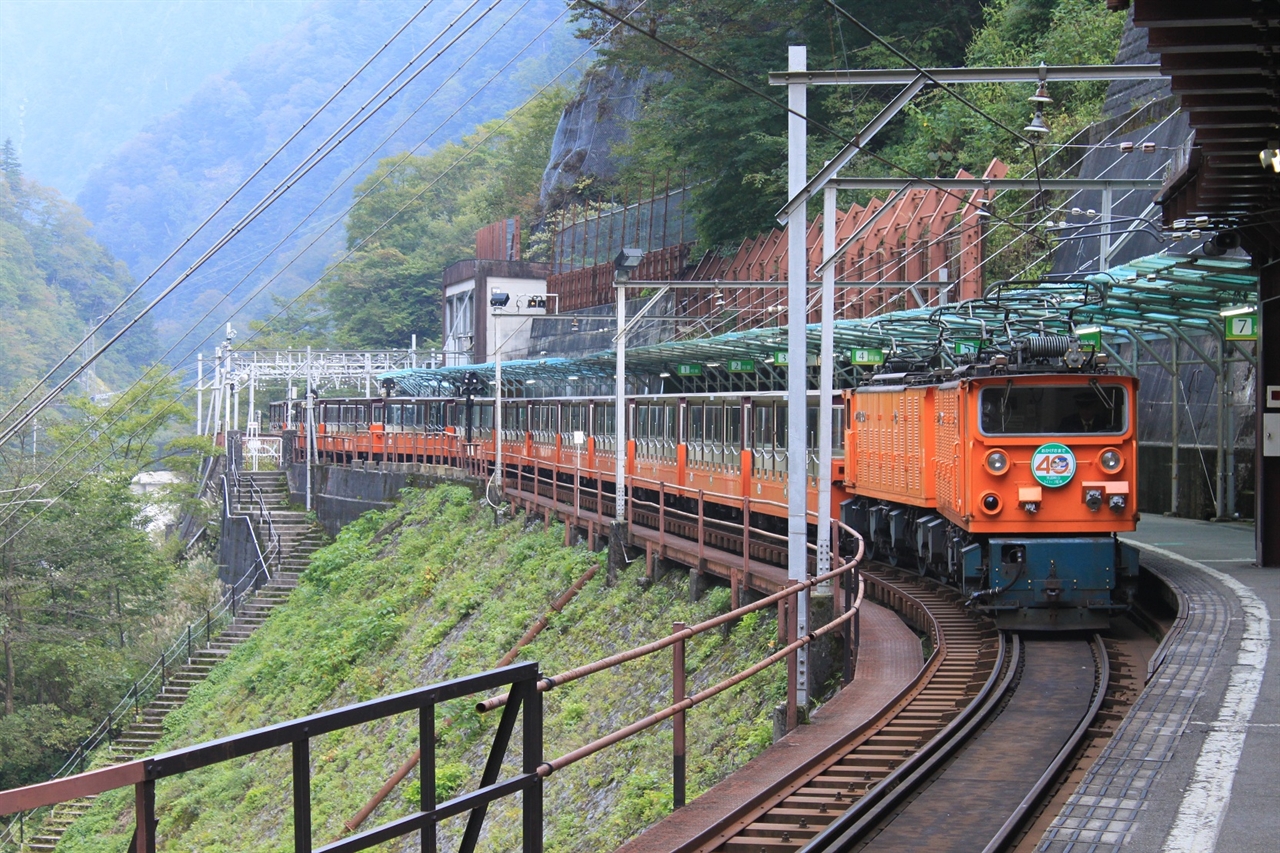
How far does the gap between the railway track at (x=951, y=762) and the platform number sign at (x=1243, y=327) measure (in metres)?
5.37

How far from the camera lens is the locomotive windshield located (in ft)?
44.1

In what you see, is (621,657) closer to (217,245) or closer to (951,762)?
(951,762)

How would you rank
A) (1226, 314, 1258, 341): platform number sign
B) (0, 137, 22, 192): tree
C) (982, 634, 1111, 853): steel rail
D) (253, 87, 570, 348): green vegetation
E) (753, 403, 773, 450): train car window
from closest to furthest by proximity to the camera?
(982, 634, 1111, 853): steel rail < (1226, 314, 1258, 341): platform number sign < (753, 403, 773, 450): train car window < (253, 87, 570, 348): green vegetation < (0, 137, 22, 192): tree

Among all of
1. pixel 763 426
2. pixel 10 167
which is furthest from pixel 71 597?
pixel 10 167

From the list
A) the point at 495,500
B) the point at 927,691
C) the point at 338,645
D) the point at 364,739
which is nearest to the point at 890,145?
the point at 495,500

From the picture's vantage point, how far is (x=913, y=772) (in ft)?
26.5

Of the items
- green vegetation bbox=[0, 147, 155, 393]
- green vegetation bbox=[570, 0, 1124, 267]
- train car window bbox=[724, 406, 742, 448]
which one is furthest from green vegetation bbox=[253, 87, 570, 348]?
train car window bbox=[724, 406, 742, 448]

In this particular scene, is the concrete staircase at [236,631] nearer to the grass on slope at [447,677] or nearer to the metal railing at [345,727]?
the grass on slope at [447,677]

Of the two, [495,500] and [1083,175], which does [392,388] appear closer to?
[495,500]

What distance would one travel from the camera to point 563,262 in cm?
6531

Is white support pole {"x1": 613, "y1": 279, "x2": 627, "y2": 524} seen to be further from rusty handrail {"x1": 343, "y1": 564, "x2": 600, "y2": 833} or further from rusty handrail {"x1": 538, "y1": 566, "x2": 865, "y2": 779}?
rusty handrail {"x1": 538, "y1": 566, "x2": 865, "y2": 779}

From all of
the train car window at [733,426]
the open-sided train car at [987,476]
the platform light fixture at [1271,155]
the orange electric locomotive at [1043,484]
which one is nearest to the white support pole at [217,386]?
the train car window at [733,426]

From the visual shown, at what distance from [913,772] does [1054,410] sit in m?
6.41

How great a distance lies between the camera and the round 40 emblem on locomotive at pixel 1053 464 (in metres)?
13.3
